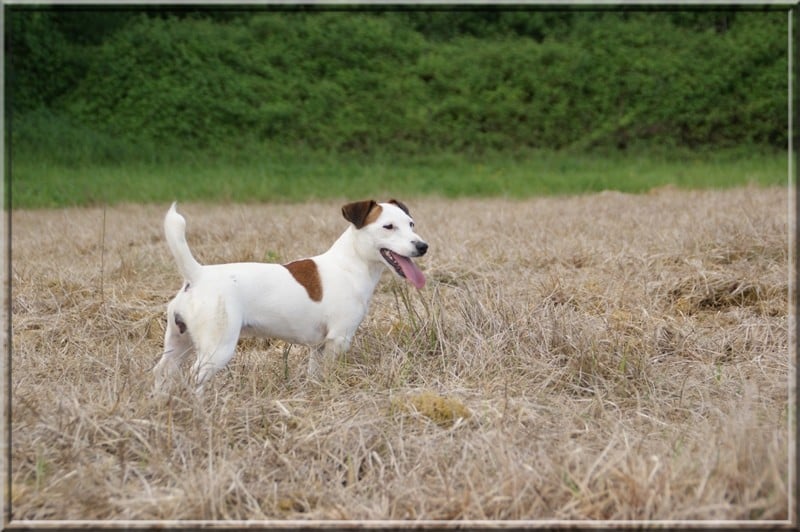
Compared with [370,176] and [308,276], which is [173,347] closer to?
[308,276]

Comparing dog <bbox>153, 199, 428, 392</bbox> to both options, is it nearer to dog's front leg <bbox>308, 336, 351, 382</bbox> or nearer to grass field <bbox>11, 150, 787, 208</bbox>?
dog's front leg <bbox>308, 336, 351, 382</bbox>

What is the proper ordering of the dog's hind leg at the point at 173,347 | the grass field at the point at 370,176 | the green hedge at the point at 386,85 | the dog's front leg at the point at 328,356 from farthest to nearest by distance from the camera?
1. the green hedge at the point at 386,85
2. the grass field at the point at 370,176
3. the dog's front leg at the point at 328,356
4. the dog's hind leg at the point at 173,347

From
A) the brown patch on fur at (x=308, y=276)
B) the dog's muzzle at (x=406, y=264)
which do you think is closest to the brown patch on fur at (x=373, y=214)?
the dog's muzzle at (x=406, y=264)

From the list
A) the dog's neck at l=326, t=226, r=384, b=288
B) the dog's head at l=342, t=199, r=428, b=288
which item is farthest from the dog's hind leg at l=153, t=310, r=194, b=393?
the dog's head at l=342, t=199, r=428, b=288

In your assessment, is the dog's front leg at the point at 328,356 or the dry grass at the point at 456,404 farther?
the dog's front leg at the point at 328,356

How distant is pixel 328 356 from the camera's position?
12.5 ft

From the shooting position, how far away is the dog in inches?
135

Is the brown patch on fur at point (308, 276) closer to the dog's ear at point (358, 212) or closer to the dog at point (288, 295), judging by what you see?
the dog at point (288, 295)

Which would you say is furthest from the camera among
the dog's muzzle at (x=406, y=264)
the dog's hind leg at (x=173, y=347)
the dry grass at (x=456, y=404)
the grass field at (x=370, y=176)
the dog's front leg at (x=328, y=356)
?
the grass field at (x=370, y=176)

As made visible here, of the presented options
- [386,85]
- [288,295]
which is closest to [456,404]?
[288,295]

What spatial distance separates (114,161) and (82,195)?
4239 mm

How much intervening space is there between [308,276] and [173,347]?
0.68 metres

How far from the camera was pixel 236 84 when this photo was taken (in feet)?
66.5

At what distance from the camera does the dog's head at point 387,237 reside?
12.8 feet
